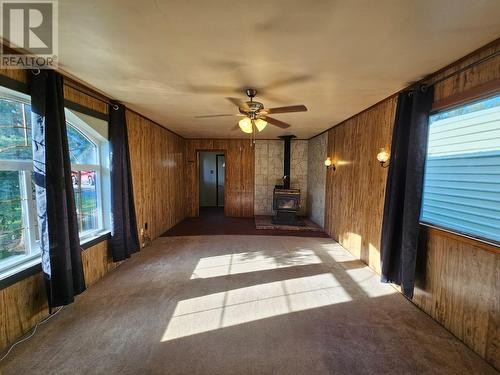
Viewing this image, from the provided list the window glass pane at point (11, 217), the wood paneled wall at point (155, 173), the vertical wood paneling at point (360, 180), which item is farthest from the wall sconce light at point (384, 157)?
the window glass pane at point (11, 217)

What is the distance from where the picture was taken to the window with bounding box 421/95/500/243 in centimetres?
174

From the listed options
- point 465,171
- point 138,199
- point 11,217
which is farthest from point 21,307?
point 465,171

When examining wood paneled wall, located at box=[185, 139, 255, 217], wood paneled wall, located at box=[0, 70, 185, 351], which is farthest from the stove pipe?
wood paneled wall, located at box=[0, 70, 185, 351]

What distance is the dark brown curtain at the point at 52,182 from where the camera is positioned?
79.6 inches

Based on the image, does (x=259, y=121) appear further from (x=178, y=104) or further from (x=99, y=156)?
(x=99, y=156)

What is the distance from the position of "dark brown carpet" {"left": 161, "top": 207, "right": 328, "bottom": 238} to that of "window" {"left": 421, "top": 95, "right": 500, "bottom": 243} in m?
2.93

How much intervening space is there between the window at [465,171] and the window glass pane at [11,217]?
4.00 m

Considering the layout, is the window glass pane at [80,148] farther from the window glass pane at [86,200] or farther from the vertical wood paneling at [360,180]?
the vertical wood paneling at [360,180]

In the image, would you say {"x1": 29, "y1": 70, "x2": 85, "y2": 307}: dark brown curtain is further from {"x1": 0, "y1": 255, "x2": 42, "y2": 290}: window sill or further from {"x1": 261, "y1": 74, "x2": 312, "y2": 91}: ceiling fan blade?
{"x1": 261, "y1": 74, "x2": 312, "y2": 91}: ceiling fan blade

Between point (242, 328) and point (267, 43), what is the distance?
2.42 metres

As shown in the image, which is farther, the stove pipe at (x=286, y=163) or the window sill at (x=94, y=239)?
the stove pipe at (x=286, y=163)

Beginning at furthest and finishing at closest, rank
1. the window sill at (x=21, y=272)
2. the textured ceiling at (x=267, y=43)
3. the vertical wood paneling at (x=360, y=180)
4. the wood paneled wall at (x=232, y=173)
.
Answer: the wood paneled wall at (x=232, y=173)
the vertical wood paneling at (x=360, y=180)
the window sill at (x=21, y=272)
the textured ceiling at (x=267, y=43)

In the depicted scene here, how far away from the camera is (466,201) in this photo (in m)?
1.96

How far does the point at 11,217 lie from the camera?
2006mm
